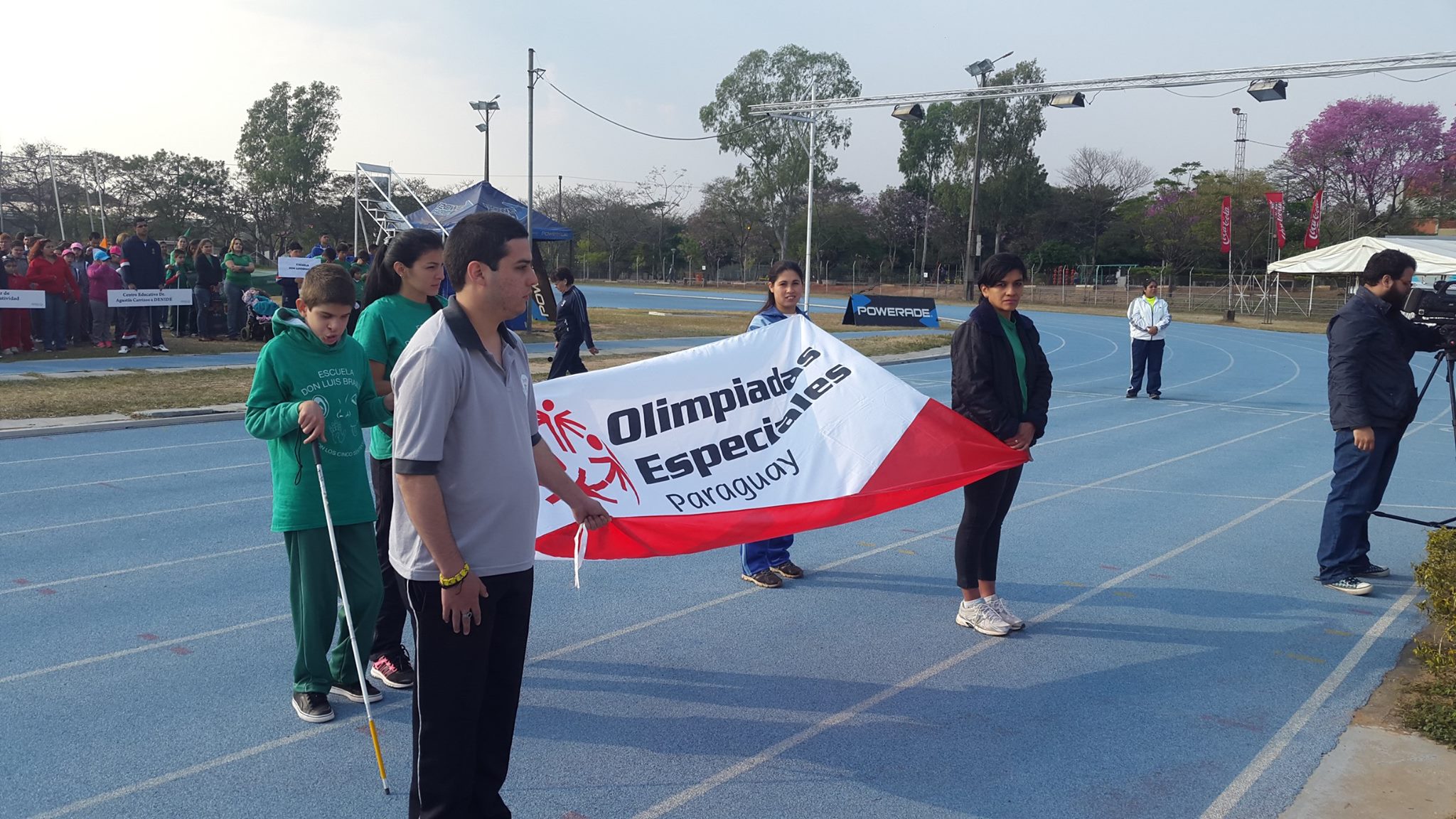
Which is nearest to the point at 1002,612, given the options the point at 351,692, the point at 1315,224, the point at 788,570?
the point at 788,570

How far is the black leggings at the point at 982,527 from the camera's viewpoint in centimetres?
555

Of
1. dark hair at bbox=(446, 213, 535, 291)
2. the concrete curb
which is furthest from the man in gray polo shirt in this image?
the concrete curb

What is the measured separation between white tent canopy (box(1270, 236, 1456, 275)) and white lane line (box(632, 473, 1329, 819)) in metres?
32.8

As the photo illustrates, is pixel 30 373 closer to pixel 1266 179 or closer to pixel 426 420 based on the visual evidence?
pixel 426 420

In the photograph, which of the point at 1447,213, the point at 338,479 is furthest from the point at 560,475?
the point at 1447,213

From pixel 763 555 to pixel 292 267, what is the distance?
56.6 feet

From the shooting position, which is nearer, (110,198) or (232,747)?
(232,747)

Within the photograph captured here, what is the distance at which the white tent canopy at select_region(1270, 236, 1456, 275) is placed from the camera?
112ft

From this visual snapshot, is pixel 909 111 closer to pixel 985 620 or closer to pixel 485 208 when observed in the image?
pixel 485 208

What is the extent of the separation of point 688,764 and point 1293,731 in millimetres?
2621

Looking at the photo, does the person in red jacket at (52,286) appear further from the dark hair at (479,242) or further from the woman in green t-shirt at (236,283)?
the dark hair at (479,242)

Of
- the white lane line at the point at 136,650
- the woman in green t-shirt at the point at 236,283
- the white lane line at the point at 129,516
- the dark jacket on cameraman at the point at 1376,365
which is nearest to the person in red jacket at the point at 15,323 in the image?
the woman in green t-shirt at the point at 236,283

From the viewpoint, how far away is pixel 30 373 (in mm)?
15250

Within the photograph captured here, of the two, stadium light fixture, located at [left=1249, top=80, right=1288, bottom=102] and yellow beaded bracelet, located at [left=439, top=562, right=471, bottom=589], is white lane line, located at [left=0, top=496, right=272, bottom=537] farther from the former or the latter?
stadium light fixture, located at [left=1249, top=80, right=1288, bottom=102]
